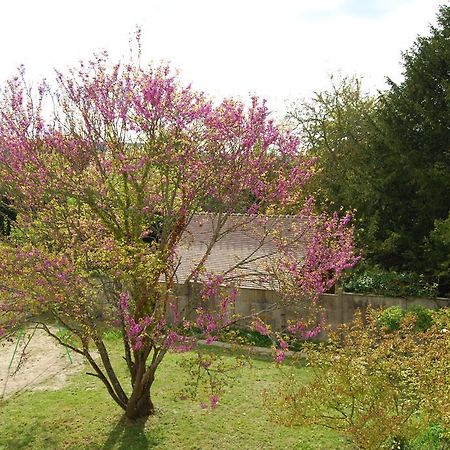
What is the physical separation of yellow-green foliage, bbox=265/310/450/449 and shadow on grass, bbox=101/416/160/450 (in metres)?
3.15

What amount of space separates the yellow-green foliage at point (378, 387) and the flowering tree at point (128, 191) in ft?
7.14

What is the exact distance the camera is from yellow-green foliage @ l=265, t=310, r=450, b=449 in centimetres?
635

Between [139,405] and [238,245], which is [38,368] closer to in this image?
[139,405]

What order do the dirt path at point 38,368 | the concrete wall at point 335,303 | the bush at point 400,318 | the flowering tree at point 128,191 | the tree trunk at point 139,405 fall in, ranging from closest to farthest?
the flowering tree at point 128,191 → the tree trunk at point 139,405 → the dirt path at point 38,368 → the bush at point 400,318 → the concrete wall at point 335,303

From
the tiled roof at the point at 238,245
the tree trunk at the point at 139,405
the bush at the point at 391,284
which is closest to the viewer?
the tiled roof at the point at 238,245

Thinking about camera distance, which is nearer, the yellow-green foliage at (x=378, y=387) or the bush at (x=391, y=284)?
the yellow-green foliage at (x=378, y=387)

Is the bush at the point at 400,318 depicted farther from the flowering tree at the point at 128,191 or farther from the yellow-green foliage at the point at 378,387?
the yellow-green foliage at the point at 378,387

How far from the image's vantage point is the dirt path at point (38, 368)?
12298 millimetres

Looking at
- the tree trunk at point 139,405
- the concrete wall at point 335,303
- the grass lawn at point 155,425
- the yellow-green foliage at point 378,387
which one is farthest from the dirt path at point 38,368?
the yellow-green foliage at point 378,387

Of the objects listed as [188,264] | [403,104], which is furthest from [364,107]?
[188,264]

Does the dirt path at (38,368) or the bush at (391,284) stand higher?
the bush at (391,284)

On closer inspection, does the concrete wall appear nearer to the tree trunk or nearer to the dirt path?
the dirt path

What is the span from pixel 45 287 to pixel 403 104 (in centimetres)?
1266

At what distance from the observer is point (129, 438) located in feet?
30.8
